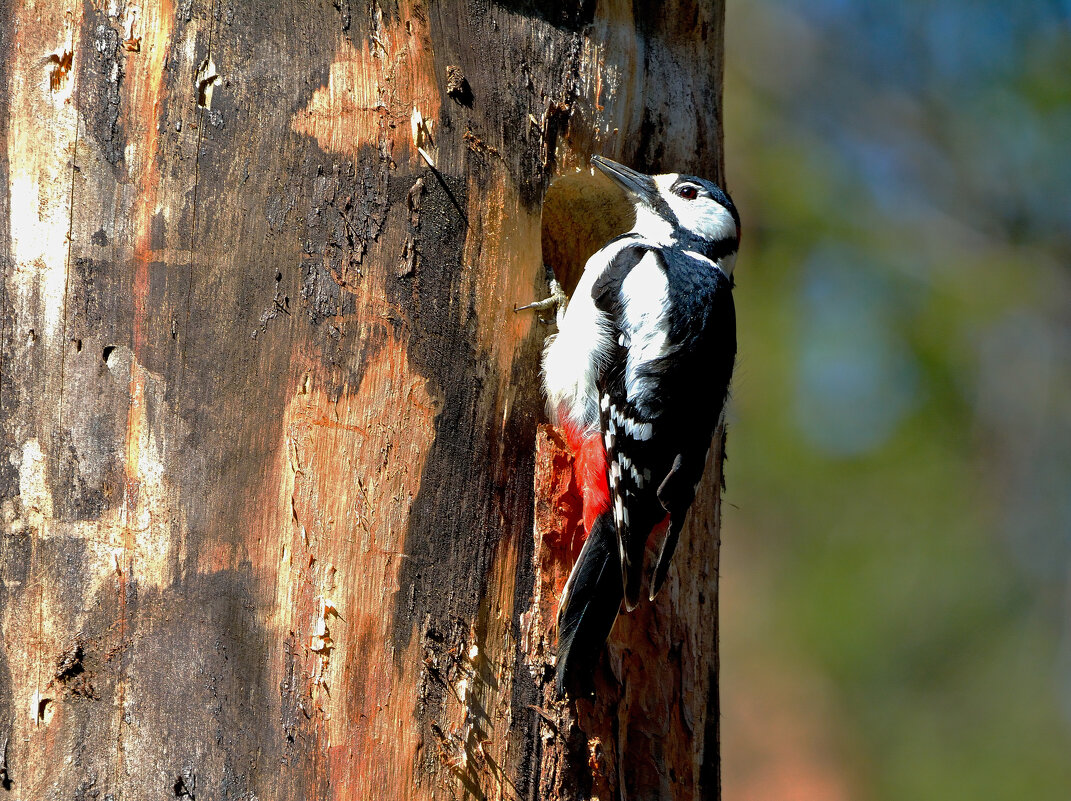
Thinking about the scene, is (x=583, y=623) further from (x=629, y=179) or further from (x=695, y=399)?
(x=629, y=179)

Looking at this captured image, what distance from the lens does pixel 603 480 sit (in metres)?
2.75

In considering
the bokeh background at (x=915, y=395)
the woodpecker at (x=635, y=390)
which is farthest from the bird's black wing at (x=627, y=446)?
the bokeh background at (x=915, y=395)

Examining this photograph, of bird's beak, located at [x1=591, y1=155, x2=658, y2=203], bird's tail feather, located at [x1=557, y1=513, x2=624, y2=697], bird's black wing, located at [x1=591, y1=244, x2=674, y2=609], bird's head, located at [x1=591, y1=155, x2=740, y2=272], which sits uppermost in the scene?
bird's head, located at [x1=591, y1=155, x2=740, y2=272]

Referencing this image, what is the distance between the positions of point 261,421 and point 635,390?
116 cm

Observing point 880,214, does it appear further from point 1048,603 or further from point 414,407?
point 414,407

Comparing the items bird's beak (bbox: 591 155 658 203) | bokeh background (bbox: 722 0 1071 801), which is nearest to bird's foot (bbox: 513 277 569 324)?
bird's beak (bbox: 591 155 658 203)

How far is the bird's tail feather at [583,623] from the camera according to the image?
95.7 inches

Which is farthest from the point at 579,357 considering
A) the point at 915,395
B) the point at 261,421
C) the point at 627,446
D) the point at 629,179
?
the point at 915,395

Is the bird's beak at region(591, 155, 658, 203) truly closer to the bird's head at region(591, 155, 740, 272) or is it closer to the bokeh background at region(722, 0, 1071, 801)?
the bird's head at region(591, 155, 740, 272)

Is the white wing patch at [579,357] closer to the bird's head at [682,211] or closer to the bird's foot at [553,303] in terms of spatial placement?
the bird's foot at [553,303]

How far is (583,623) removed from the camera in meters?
2.43

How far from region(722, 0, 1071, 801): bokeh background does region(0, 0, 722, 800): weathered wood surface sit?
5.07 m

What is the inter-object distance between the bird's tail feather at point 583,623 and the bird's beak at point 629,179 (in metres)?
1.19

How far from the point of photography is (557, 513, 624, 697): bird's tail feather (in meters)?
2.43
